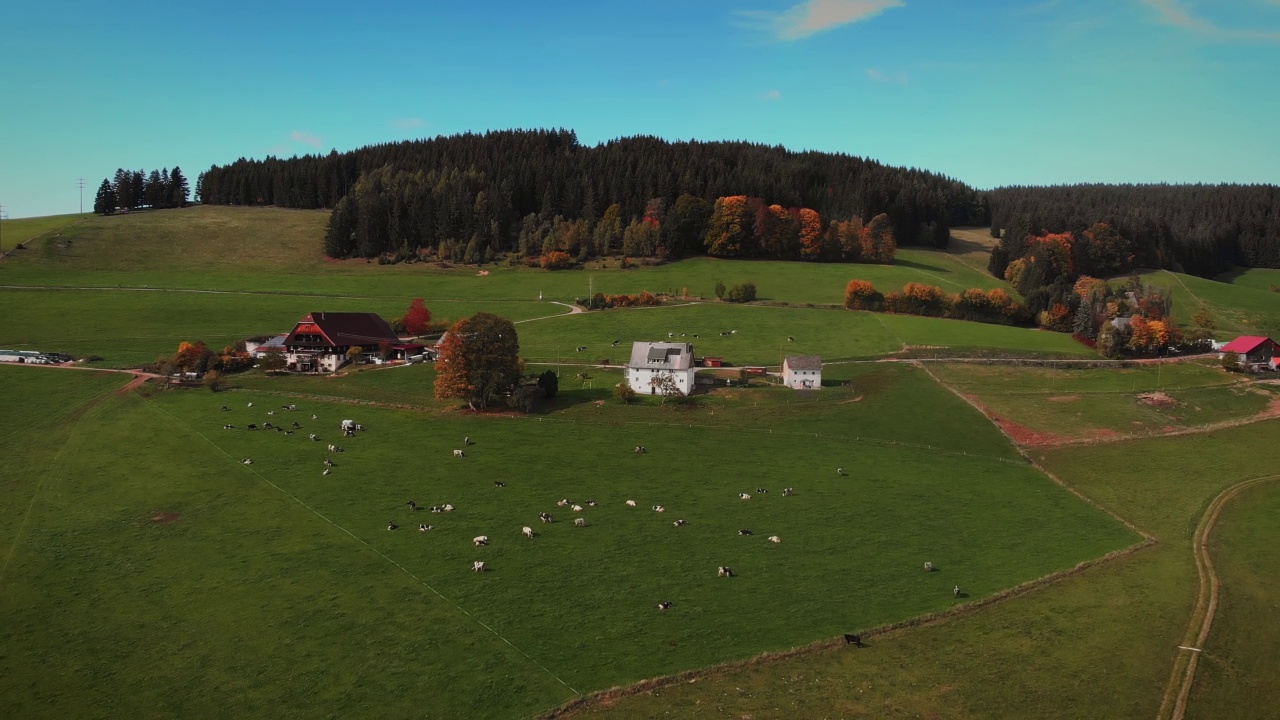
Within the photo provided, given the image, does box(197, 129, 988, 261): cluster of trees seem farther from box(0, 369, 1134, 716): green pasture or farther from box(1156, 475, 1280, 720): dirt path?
box(1156, 475, 1280, 720): dirt path

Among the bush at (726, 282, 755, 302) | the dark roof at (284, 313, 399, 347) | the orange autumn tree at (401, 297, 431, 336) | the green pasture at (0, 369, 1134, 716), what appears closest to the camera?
the green pasture at (0, 369, 1134, 716)

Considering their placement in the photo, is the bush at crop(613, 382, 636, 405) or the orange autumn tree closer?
the bush at crop(613, 382, 636, 405)

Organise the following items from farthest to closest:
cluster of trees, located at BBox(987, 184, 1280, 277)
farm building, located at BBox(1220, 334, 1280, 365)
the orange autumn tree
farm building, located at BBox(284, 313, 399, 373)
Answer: cluster of trees, located at BBox(987, 184, 1280, 277)
the orange autumn tree
farm building, located at BBox(284, 313, 399, 373)
farm building, located at BBox(1220, 334, 1280, 365)

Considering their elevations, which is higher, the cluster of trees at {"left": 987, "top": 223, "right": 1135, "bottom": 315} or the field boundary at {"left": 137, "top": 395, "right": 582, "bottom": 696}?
the cluster of trees at {"left": 987, "top": 223, "right": 1135, "bottom": 315}

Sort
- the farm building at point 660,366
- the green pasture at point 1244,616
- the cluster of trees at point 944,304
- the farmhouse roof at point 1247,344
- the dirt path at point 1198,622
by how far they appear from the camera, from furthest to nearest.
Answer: the cluster of trees at point 944,304
the farmhouse roof at point 1247,344
the farm building at point 660,366
the green pasture at point 1244,616
the dirt path at point 1198,622

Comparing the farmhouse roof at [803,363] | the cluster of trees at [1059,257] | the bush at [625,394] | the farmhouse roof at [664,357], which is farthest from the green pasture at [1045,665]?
the cluster of trees at [1059,257]

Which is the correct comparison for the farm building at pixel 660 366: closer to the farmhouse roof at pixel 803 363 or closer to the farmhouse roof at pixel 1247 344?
the farmhouse roof at pixel 803 363

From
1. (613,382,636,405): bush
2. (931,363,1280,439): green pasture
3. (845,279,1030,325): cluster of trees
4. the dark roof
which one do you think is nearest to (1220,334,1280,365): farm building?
(931,363,1280,439): green pasture
